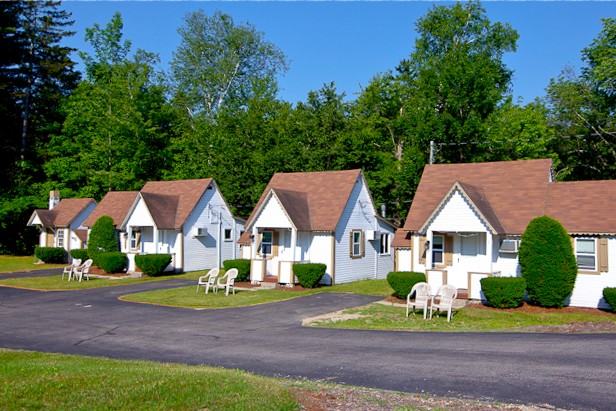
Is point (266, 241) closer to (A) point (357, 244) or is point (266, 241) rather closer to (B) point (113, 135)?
(A) point (357, 244)

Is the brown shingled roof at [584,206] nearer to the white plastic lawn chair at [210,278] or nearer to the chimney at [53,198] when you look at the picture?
the white plastic lawn chair at [210,278]

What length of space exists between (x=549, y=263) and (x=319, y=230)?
12180mm

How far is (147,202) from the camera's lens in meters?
35.2

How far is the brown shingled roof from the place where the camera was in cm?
2245

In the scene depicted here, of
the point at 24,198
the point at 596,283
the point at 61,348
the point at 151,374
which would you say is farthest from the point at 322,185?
the point at 24,198

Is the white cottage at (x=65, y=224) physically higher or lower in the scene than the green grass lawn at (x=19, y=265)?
higher

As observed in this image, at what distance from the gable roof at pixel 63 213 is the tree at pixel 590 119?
37930mm

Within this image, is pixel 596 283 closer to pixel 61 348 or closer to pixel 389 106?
pixel 61 348

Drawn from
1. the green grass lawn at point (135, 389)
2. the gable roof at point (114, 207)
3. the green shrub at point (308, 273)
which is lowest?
the green grass lawn at point (135, 389)

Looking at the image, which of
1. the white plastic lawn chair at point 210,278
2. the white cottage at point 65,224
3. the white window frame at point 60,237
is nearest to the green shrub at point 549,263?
the white plastic lawn chair at point 210,278

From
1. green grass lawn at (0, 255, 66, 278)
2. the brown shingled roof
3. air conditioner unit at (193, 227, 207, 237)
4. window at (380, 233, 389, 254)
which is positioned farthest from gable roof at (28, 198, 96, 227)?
the brown shingled roof

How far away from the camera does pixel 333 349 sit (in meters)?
14.7

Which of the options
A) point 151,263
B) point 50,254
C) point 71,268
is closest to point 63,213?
point 50,254

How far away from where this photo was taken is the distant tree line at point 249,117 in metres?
43.7
